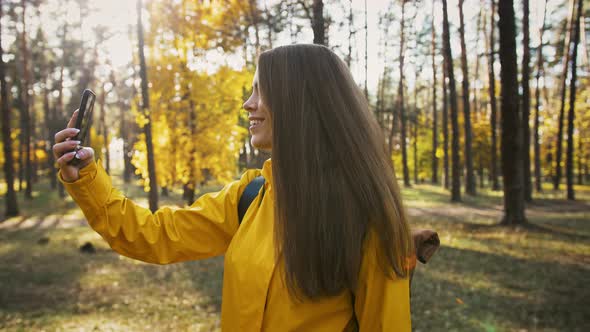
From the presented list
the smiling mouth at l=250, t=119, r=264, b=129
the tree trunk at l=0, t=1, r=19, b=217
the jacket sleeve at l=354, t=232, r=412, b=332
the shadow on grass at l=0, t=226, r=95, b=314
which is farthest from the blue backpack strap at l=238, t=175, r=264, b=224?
the tree trunk at l=0, t=1, r=19, b=217

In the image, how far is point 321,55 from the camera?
1.69m

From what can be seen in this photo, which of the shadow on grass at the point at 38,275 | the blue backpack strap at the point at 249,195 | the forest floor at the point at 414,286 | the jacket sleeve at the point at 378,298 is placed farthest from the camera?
the shadow on grass at the point at 38,275

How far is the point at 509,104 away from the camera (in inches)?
444

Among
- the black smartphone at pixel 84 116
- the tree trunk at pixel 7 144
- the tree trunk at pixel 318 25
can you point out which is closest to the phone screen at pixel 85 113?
the black smartphone at pixel 84 116

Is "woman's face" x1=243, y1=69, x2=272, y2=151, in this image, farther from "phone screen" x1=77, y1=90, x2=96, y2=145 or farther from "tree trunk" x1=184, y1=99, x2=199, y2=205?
"tree trunk" x1=184, y1=99, x2=199, y2=205

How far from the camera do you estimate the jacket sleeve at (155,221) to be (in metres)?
1.71

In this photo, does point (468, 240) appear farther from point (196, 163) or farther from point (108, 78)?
point (108, 78)

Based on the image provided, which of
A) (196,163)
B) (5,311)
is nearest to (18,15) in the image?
(196,163)

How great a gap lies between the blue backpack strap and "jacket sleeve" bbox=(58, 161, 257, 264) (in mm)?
39

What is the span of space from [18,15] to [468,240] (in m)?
25.5

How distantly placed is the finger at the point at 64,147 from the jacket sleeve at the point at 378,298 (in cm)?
118

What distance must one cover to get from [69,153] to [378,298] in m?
1.27

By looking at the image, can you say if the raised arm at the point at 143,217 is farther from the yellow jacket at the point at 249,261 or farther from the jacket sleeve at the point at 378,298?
the jacket sleeve at the point at 378,298

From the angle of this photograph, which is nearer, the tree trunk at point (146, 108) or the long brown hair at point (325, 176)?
the long brown hair at point (325, 176)
